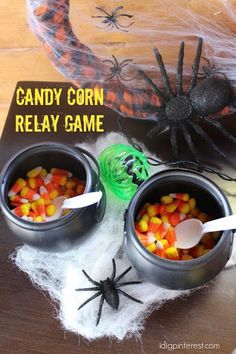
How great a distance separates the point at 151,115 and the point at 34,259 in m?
0.34

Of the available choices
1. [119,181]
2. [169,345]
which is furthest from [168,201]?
[169,345]

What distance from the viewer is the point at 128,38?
99cm

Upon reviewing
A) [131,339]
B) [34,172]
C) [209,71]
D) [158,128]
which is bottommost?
[131,339]

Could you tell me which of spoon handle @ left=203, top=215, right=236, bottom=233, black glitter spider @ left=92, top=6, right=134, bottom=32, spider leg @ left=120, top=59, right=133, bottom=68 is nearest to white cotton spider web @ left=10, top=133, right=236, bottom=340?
spoon handle @ left=203, top=215, right=236, bottom=233

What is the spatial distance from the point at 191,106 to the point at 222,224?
0.28 meters

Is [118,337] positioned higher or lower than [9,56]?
lower

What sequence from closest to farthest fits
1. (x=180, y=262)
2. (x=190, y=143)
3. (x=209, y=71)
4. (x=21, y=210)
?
(x=180, y=262) → (x=21, y=210) → (x=190, y=143) → (x=209, y=71)

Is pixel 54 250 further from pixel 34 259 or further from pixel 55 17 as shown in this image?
pixel 55 17

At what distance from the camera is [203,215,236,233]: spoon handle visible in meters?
0.60

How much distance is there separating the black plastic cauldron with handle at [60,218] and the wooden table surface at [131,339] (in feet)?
0.32

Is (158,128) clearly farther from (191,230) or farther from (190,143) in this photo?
(191,230)

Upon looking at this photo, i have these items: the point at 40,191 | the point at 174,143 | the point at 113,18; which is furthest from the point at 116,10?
the point at 40,191

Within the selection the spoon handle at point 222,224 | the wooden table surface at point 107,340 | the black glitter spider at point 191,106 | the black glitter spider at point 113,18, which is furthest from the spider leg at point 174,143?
the black glitter spider at point 113,18

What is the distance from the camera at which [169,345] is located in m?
0.66
